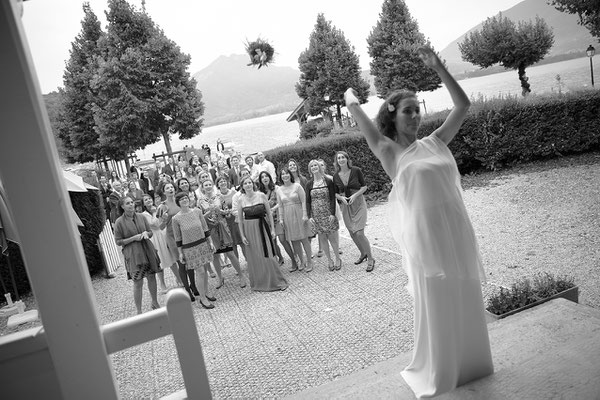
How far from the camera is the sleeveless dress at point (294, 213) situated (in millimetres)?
8133

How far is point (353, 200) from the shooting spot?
776 cm

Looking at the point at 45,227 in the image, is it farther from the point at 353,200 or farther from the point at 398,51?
the point at 398,51

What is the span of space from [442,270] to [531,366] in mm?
902

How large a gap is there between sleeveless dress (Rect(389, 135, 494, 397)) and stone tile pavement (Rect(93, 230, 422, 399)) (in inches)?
67.3

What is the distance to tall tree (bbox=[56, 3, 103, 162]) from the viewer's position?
3419cm

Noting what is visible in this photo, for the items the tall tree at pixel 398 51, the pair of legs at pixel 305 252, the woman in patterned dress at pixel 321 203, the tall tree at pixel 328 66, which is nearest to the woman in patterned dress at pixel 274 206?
the pair of legs at pixel 305 252

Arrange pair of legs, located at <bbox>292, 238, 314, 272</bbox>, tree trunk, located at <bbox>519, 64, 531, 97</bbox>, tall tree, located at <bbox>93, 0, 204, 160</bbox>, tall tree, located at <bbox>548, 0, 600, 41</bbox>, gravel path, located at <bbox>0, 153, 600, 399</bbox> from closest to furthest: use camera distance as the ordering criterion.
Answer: gravel path, located at <bbox>0, 153, 600, 399</bbox>
pair of legs, located at <bbox>292, 238, 314, 272</bbox>
tall tree, located at <bbox>548, 0, 600, 41</bbox>
tree trunk, located at <bbox>519, 64, 531, 97</bbox>
tall tree, located at <bbox>93, 0, 204, 160</bbox>

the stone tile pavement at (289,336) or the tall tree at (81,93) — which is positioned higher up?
the tall tree at (81,93)

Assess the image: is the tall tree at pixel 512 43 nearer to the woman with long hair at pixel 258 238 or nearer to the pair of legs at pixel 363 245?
the pair of legs at pixel 363 245

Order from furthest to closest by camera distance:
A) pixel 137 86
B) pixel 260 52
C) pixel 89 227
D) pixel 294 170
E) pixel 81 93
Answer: pixel 81 93, pixel 137 86, pixel 260 52, pixel 89 227, pixel 294 170

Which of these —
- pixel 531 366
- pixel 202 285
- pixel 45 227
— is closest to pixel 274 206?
pixel 202 285

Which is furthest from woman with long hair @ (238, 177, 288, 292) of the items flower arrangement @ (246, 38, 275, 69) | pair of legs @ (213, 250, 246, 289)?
flower arrangement @ (246, 38, 275, 69)

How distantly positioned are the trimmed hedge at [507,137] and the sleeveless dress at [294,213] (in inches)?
258

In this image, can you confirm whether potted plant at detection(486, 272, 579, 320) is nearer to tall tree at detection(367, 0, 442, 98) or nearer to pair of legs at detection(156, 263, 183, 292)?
pair of legs at detection(156, 263, 183, 292)
